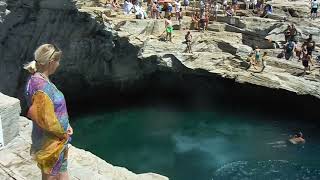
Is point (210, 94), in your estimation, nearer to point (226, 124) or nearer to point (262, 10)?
point (226, 124)

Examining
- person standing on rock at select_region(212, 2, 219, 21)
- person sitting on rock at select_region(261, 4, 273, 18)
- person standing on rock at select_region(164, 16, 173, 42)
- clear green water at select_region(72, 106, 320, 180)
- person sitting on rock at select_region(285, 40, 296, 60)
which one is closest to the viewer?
clear green water at select_region(72, 106, 320, 180)

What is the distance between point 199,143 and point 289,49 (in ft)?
26.8

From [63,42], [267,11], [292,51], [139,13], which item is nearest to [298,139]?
[292,51]

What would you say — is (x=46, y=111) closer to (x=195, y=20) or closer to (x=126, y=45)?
(x=126, y=45)

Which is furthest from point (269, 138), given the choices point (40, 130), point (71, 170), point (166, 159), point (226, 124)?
point (40, 130)

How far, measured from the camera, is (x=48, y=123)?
5770 mm

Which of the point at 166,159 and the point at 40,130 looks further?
the point at 166,159

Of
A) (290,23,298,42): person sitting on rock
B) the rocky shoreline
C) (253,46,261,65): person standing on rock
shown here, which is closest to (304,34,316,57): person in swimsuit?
(290,23,298,42): person sitting on rock

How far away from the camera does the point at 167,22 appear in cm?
2903

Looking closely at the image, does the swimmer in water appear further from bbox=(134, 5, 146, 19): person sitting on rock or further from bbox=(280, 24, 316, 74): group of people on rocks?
bbox=(134, 5, 146, 19): person sitting on rock

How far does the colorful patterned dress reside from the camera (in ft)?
18.8

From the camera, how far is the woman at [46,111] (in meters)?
5.71

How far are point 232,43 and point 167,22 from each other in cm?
429

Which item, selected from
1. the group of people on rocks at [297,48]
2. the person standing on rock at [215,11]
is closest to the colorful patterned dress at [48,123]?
the group of people on rocks at [297,48]
